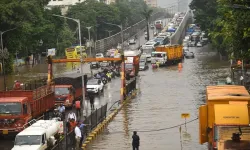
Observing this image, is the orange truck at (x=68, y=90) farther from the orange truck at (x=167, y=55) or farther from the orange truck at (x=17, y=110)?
the orange truck at (x=167, y=55)

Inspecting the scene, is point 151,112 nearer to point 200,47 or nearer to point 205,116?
point 205,116

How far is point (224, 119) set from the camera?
21984mm

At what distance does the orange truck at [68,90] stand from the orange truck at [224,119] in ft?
58.4

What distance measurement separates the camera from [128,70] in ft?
202

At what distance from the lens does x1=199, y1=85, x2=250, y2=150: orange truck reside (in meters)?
21.5

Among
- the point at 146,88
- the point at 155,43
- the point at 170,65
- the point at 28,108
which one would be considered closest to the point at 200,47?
the point at 155,43

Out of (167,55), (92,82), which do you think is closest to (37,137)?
(92,82)

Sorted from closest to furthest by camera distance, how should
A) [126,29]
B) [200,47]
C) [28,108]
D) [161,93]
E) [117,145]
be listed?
[117,145]
[28,108]
[161,93]
[200,47]
[126,29]

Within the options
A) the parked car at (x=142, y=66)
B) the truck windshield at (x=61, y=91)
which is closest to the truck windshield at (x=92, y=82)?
the truck windshield at (x=61, y=91)

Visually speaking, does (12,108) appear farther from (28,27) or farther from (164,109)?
(28,27)

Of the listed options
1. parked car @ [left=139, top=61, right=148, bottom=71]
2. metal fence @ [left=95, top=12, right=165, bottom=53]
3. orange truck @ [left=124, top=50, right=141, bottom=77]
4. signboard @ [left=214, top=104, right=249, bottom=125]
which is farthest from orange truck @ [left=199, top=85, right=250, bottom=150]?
metal fence @ [left=95, top=12, right=165, bottom=53]

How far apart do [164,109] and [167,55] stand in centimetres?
3584

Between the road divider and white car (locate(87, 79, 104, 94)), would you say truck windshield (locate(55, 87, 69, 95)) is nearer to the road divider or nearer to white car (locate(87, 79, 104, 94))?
the road divider

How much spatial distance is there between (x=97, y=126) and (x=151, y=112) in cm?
641
